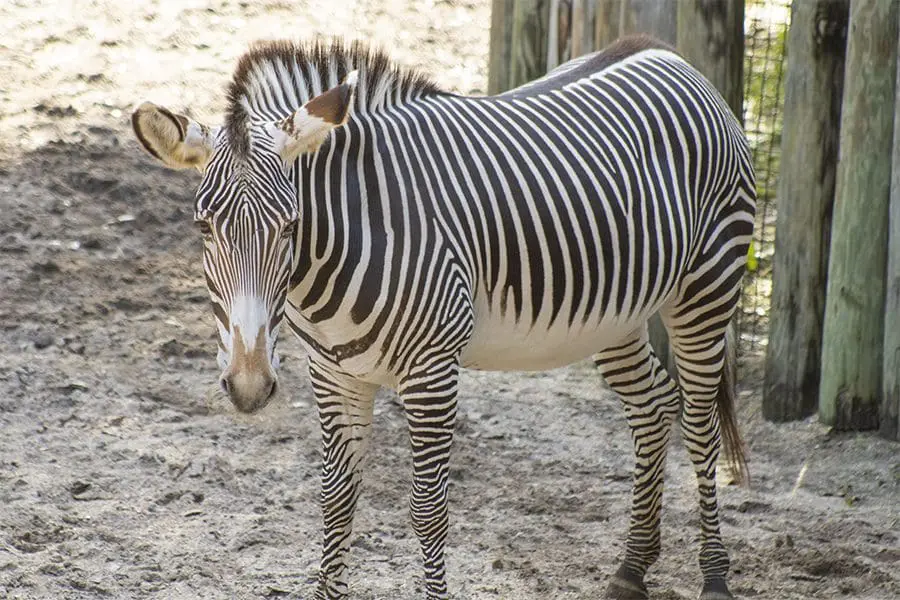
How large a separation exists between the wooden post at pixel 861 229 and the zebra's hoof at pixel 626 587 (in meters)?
1.96

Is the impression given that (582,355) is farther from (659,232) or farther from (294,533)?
(294,533)

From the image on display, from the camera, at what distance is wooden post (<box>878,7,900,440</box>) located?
5.98 meters

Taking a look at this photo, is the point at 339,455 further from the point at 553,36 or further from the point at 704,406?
the point at 553,36

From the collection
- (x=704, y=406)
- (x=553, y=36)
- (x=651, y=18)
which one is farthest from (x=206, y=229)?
(x=553, y=36)

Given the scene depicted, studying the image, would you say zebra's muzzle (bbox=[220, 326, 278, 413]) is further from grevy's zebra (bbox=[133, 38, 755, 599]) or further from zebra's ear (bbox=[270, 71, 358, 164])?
zebra's ear (bbox=[270, 71, 358, 164])

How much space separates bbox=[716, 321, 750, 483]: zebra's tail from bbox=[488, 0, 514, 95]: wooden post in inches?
148

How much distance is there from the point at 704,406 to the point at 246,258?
7.91 ft

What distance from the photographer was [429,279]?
4.01 m

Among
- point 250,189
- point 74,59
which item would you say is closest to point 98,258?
point 74,59

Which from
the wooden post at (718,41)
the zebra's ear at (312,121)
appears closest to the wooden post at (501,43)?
the wooden post at (718,41)

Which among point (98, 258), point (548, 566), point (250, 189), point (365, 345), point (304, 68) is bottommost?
point (548, 566)

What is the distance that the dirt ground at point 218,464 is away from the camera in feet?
16.5

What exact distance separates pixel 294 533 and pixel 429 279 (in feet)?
6.05

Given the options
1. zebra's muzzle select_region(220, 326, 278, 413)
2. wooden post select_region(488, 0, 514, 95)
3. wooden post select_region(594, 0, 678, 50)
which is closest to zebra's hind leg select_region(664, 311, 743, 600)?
zebra's muzzle select_region(220, 326, 278, 413)
